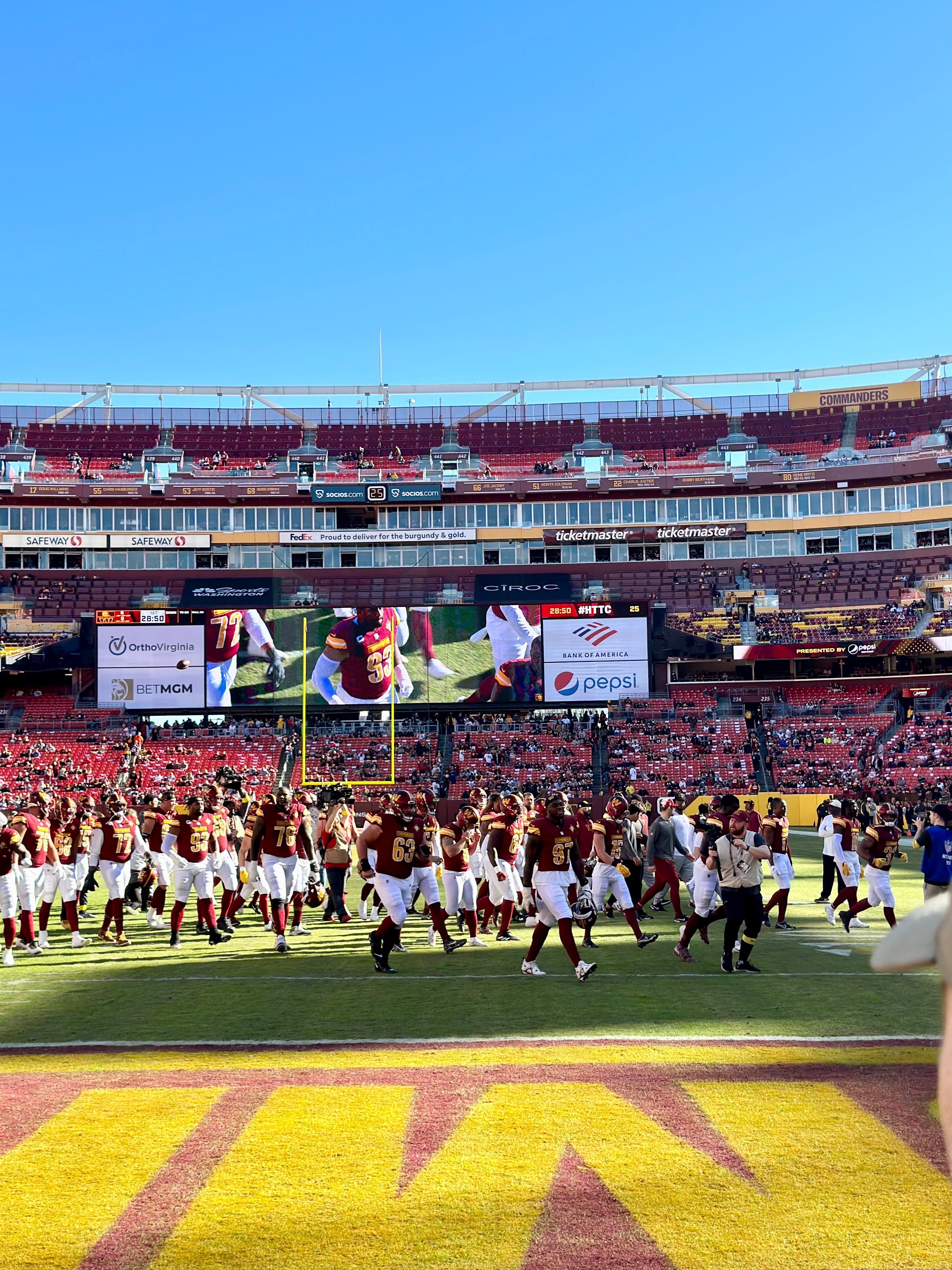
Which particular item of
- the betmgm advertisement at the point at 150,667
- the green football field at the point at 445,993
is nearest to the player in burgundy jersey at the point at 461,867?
the green football field at the point at 445,993

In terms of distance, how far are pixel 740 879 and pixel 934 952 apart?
11.4m

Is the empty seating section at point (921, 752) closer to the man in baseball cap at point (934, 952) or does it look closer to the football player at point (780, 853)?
the football player at point (780, 853)

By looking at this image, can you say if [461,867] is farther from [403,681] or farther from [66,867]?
[403,681]

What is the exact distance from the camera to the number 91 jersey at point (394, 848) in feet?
43.1

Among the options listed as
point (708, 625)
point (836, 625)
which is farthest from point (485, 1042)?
point (836, 625)

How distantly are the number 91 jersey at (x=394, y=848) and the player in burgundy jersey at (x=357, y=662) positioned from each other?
107 feet

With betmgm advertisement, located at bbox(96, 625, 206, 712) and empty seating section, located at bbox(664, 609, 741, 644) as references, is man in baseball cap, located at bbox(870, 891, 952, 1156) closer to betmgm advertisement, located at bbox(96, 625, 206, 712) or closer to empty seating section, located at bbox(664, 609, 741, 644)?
betmgm advertisement, located at bbox(96, 625, 206, 712)

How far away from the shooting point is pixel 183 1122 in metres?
7.62

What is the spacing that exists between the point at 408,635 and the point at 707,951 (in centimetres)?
3240

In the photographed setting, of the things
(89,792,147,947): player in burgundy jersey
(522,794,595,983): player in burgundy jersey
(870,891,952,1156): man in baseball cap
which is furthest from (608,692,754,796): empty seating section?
(870,891,952,1156): man in baseball cap

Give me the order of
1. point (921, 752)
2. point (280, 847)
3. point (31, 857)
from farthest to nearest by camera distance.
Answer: point (921, 752) < point (280, 847) < point (31, 857)

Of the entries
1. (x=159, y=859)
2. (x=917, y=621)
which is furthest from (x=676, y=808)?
(x=917, y=621)

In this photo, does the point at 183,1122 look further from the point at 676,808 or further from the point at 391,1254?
the point at 676,808

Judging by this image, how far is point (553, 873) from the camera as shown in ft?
40.6
